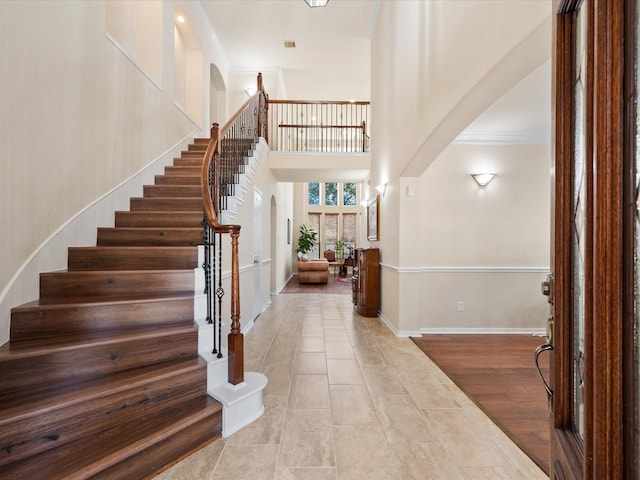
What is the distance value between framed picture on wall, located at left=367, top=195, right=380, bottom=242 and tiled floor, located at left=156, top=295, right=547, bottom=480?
2280mm

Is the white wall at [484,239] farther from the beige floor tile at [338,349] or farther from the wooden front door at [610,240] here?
the wooden front door at [610,240]

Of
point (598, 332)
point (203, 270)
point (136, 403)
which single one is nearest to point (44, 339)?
point (136, 403)

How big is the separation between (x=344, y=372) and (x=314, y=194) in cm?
1077

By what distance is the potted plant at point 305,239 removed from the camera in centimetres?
1175

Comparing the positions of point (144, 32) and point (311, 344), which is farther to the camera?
point (144, 32)

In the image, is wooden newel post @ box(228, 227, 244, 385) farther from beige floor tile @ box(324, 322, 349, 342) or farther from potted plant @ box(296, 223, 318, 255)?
potted plant @ box(296, 223, 318, 255)

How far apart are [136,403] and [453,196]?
3975 mm

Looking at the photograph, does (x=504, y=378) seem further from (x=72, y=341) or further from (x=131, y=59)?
(x=131, y=59)

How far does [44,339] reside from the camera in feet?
5.92

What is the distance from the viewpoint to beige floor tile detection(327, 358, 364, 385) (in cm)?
259

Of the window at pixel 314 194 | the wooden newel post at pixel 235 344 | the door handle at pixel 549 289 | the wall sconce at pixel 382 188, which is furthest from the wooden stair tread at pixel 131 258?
the window at pixel 314 194

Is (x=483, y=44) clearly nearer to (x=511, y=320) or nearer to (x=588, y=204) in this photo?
(x=588, y=204)

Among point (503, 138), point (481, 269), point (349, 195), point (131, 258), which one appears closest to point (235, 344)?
point (131, 258)

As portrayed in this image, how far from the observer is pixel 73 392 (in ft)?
5.01
